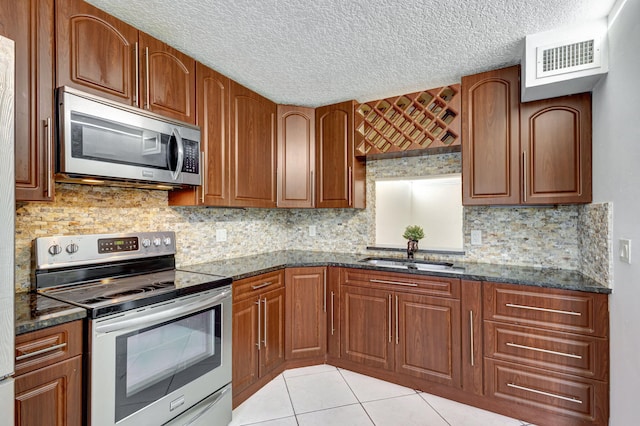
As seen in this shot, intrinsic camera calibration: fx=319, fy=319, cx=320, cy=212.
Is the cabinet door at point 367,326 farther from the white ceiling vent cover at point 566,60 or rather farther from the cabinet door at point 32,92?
the cabinet door at point 32,92

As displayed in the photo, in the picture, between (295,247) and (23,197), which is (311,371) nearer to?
(295,247)

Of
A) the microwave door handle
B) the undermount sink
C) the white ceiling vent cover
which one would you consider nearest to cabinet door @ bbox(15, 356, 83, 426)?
the microwave door handle

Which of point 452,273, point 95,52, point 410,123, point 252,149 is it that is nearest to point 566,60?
point 410,123

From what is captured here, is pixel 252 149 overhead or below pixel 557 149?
overhead

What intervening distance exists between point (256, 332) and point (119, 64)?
6.25 feet

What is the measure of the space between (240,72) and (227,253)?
1.49m

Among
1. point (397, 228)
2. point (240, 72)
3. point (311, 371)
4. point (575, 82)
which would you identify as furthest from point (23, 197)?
point (575, 82)

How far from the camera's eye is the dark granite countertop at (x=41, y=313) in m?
1.18

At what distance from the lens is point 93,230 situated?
188cm

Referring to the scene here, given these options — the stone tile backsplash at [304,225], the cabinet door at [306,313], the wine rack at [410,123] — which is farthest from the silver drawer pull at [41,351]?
the wine rack at [410,123]

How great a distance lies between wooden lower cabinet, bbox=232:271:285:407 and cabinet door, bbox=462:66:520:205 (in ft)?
5.43

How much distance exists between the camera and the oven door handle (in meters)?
1.39

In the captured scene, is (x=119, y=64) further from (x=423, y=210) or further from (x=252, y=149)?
(x=423, y=210)

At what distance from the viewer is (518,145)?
2236mm
